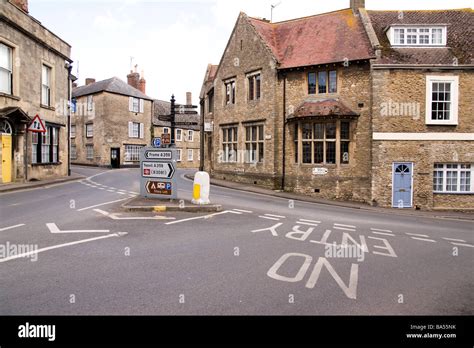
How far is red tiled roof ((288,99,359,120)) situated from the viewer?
18.9 metres

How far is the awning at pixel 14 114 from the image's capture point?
54.7ft

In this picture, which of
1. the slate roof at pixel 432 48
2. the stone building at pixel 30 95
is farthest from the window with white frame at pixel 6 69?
the slate roof at pixel 432 48

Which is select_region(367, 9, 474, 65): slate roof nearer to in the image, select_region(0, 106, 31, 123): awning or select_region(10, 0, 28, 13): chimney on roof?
select_region(0, 106, 31, 123): awning

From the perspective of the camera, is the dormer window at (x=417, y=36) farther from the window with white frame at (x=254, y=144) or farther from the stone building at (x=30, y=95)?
the stone building at (x=30, y=95)

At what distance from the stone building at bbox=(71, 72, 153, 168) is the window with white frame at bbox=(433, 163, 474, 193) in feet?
107

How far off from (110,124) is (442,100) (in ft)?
108

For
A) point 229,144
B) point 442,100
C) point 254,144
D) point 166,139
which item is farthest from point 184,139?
point 166,139

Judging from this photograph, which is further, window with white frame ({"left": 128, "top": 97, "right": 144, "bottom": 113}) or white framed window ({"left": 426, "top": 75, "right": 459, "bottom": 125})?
window with white frame ({"left": 128, "top": 97, "right": 144, "bottom": 113})

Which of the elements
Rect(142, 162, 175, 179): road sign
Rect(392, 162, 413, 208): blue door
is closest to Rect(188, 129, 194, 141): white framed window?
Rect(392, 162, 413, 208): blue door

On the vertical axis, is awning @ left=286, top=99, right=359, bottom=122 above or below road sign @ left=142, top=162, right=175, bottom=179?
above

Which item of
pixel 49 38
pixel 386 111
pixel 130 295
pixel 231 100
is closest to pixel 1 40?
pixel 49 38

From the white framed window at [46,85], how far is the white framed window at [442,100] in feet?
73.0
